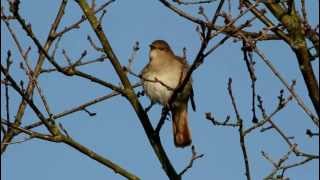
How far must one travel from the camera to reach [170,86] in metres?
6.95

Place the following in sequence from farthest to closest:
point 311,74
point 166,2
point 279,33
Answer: point 166,2, point 279,33, point 311,74

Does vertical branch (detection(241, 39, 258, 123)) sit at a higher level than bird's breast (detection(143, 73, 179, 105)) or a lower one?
lower

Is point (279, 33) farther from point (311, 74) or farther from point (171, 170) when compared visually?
point (171, 170)

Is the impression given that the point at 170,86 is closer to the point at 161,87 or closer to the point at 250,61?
the point at 161,87

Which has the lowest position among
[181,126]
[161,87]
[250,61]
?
[250,61]

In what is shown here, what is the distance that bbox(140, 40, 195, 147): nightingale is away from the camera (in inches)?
269

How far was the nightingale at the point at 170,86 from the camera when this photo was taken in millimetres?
6824

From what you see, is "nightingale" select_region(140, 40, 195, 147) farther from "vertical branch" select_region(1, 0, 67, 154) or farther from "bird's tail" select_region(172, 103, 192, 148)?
"vertical branch" select_region(1, 0, 67, 154)

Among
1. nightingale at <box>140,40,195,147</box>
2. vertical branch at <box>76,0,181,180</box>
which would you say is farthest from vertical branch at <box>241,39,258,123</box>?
nightingale at <box>140,40,195,147</box>

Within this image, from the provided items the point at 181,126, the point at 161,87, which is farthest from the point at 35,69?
the point at 181,126

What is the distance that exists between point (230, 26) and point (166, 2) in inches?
18.0

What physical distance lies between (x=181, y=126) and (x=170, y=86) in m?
0.38

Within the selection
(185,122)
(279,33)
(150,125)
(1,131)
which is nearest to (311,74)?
(279,33)

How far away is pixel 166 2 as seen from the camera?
4.78m
